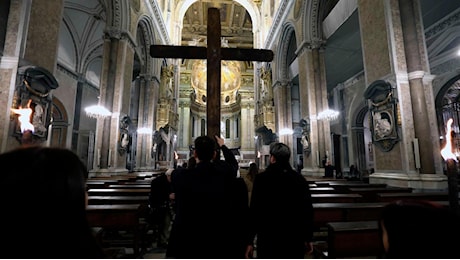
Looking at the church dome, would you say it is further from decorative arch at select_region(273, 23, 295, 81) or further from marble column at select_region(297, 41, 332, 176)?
marble column at select_region(297, 41, 332, 176)

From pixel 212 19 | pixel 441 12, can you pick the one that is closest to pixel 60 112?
pixel 212 19

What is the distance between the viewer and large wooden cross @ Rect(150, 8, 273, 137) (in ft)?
8.30

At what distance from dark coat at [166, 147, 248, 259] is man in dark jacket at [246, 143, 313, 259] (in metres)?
0.21

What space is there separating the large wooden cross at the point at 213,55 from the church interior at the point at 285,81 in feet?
0.25

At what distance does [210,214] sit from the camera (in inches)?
52.6

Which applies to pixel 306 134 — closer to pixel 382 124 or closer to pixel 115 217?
pixel 382 124

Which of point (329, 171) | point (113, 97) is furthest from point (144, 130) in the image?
point (329, 171)

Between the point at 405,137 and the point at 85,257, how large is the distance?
590cm

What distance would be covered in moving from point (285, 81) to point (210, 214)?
12.7 m

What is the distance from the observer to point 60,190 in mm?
601

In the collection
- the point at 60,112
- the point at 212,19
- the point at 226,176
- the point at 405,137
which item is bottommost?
the point at 226,176

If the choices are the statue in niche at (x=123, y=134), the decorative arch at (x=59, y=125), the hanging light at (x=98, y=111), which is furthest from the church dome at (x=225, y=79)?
the hanging light at (x=98, y=111)

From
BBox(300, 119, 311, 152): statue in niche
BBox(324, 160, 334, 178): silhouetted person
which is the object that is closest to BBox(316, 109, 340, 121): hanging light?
BBox(300, 119, 311, 152): statue in niche

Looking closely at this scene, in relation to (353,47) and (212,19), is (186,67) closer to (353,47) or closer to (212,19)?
(353,47)
